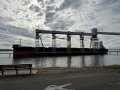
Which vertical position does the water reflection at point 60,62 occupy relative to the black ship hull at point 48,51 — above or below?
below

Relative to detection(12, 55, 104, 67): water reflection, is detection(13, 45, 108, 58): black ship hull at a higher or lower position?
higher

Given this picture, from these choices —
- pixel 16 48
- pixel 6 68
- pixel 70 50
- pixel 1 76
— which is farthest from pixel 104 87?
pixel 70 50

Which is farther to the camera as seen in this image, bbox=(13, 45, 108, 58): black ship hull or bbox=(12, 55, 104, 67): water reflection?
bbox=(13, 45, 108, 58): black ship hull

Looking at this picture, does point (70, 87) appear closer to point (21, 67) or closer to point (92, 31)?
point (21, 67)

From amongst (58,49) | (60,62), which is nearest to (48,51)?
(58,49)

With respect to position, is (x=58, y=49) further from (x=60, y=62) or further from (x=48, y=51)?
(x=60, y=62)

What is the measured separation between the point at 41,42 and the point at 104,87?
102725 millimetres

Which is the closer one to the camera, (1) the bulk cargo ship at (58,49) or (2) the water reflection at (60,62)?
(2) the water reflection at (60,62)

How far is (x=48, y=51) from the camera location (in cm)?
11438

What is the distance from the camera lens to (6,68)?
15.6 metres

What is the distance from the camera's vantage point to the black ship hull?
94.3 m

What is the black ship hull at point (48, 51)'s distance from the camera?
94.3m

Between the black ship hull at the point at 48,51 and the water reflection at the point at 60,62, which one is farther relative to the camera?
the black ship hull at the point at 48,51

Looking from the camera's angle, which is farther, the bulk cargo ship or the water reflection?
the bulk cargo ship
